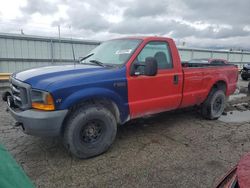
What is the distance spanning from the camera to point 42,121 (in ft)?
9.87

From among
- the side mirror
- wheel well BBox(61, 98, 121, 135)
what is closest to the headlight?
wheel well BBox(61, 98, 121, 135)

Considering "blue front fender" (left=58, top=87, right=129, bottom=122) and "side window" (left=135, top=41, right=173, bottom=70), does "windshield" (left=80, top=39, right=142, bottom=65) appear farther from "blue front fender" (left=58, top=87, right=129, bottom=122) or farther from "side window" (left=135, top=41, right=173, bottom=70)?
"blue front fender" (left=58, top=87, right=129, bottom=122)

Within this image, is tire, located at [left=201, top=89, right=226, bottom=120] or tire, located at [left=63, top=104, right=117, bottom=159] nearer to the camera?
tire, located at [left=63, top=104, right=117, bottom=159]

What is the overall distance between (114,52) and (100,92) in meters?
1.14

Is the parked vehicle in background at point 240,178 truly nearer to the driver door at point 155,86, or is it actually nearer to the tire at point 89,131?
the tire at point 89,131

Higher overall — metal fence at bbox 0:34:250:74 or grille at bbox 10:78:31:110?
metal fence at bbox 0:34:250:74

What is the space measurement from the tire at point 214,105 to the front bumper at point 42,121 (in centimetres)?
367

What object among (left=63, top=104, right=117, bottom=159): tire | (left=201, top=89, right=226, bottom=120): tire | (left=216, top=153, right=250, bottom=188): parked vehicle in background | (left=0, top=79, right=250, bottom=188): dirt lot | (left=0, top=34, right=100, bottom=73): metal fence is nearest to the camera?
(left=216, top=153, right=250, bottom=188): parked vehicle in background

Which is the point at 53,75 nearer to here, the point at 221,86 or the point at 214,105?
the point at 214,105

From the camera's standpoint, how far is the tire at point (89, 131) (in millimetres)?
3285

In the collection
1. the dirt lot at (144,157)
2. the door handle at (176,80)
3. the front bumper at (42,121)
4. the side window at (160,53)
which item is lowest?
the dirt lot at (144,157)

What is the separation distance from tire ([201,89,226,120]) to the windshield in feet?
8.22

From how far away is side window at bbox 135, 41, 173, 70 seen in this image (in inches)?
164

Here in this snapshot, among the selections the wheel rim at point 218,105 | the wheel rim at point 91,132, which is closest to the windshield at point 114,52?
the wheel rim at point 91,132
